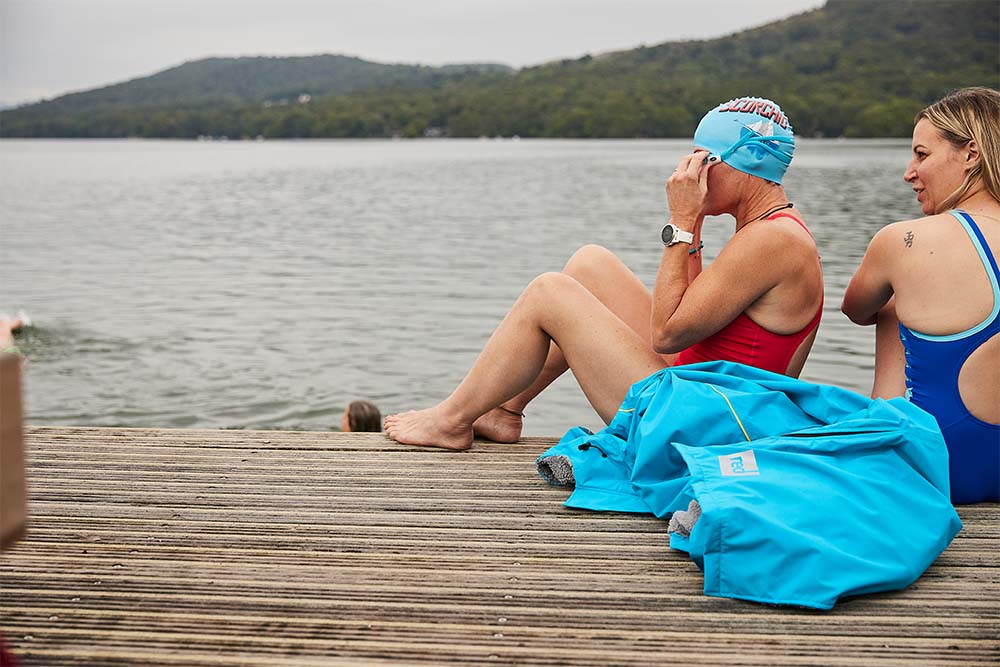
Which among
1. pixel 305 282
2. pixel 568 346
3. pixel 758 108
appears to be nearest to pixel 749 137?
pixel 758 108

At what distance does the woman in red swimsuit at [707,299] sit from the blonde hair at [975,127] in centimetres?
49

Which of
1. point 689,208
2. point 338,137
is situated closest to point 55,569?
point 689,208

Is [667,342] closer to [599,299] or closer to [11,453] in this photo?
[599,299]

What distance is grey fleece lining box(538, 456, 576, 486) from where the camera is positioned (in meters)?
A: 3.60

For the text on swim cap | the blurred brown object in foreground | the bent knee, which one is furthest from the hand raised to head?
the blurred brown object in foreground

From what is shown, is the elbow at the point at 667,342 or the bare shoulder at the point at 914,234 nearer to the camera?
the bare shoulder at the point at 914,234

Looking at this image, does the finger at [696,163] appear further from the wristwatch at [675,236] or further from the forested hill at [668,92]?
the forested hill at [668,92]

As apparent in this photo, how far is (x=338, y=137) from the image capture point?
100m

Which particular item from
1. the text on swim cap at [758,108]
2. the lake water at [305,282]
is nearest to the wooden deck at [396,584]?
the text on swim cap at [758,108]

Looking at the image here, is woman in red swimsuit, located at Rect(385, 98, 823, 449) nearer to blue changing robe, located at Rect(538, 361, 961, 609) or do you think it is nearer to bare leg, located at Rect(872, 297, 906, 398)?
blue changing robe, located at Rect(538, 361, 961, 609)

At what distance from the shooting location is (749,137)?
3.41 meters

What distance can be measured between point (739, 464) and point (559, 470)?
2.95 ft

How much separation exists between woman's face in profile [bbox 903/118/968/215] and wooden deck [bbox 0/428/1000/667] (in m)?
1.10

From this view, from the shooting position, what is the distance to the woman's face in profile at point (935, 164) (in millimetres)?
3289
